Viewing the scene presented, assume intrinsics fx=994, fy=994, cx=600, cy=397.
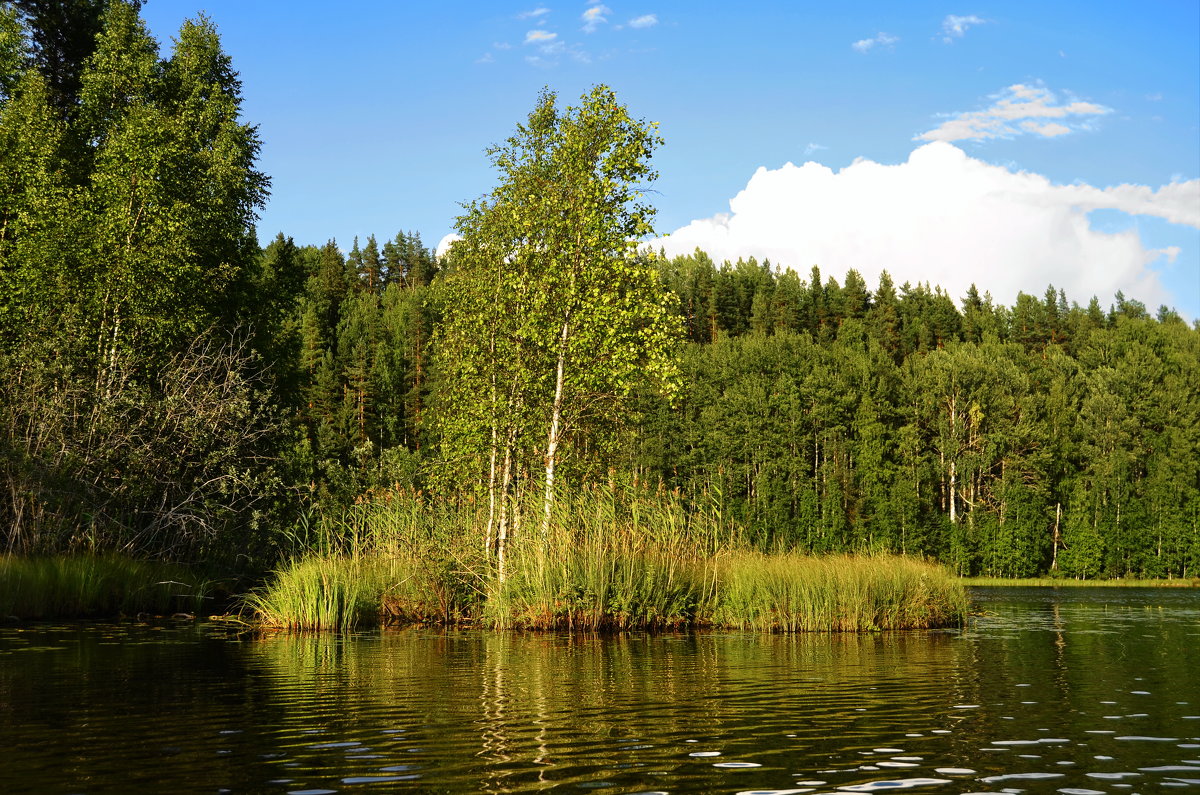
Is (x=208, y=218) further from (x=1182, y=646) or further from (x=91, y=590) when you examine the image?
(x=1182, y=646)

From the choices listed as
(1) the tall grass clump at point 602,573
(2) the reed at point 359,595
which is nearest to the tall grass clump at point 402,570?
(2) the reed at point 359,595

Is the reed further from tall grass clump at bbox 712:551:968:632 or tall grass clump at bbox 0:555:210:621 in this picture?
tall grass clump at bbox 712:551:968:632

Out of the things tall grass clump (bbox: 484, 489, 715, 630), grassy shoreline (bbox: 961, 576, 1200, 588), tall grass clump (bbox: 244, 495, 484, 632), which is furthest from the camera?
grassy shoreline (bbox: 961, 576, 1200, 588)

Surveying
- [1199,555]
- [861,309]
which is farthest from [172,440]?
[861,309]

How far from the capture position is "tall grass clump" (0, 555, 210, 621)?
22.2m

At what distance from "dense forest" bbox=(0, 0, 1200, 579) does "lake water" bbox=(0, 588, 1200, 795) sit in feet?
27.4

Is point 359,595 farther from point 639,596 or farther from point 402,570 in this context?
point 639,596

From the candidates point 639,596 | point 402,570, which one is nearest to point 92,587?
point 402,570

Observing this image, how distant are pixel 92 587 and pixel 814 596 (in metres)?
16.9

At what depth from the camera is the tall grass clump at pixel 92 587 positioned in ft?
72.9

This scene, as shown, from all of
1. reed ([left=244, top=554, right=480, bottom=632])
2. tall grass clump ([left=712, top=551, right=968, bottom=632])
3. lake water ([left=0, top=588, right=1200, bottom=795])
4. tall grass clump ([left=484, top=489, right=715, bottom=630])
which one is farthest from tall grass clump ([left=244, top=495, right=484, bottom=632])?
tall grass clump ([left=712, top=551, right=968, bottom=632])

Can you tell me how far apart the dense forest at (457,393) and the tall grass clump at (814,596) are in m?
2.13

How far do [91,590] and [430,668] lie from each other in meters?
12.8

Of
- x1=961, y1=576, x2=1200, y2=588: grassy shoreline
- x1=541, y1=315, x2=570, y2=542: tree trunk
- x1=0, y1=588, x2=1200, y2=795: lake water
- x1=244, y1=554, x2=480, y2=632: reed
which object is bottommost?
x1=961, y1=576, x2=1200, y2=588: grassy shoreline
